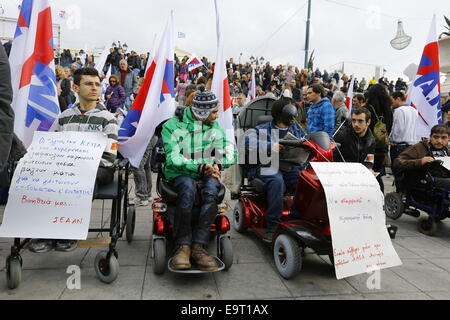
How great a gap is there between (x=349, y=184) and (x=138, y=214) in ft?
10.1

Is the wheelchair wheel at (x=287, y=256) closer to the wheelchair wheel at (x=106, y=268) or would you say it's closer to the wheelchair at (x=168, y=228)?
the wheelchair at (x=168, y=228)

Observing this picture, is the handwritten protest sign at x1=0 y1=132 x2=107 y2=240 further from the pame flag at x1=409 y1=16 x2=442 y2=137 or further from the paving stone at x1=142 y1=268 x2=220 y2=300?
the pame flag at x1=409 y1=16 x2=442 y2=137

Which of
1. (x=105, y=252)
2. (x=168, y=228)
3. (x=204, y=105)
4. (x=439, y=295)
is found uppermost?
(x=204, y=105)

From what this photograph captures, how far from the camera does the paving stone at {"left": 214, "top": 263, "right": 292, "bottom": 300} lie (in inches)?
104

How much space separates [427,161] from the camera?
429cm

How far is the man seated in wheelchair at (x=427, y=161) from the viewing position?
14.3ft

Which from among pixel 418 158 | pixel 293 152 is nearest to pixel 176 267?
pixel 293 152

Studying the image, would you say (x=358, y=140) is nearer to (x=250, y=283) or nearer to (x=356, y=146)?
(x=356, y=146)

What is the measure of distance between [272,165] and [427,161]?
6.97 feet

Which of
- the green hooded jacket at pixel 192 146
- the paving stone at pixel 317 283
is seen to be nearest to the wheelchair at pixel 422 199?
the paving stone at pixel 317 283

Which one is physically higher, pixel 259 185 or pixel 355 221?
pixel 259 185

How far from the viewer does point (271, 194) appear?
348 cm

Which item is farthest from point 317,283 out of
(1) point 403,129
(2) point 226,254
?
(1) point 403,129
